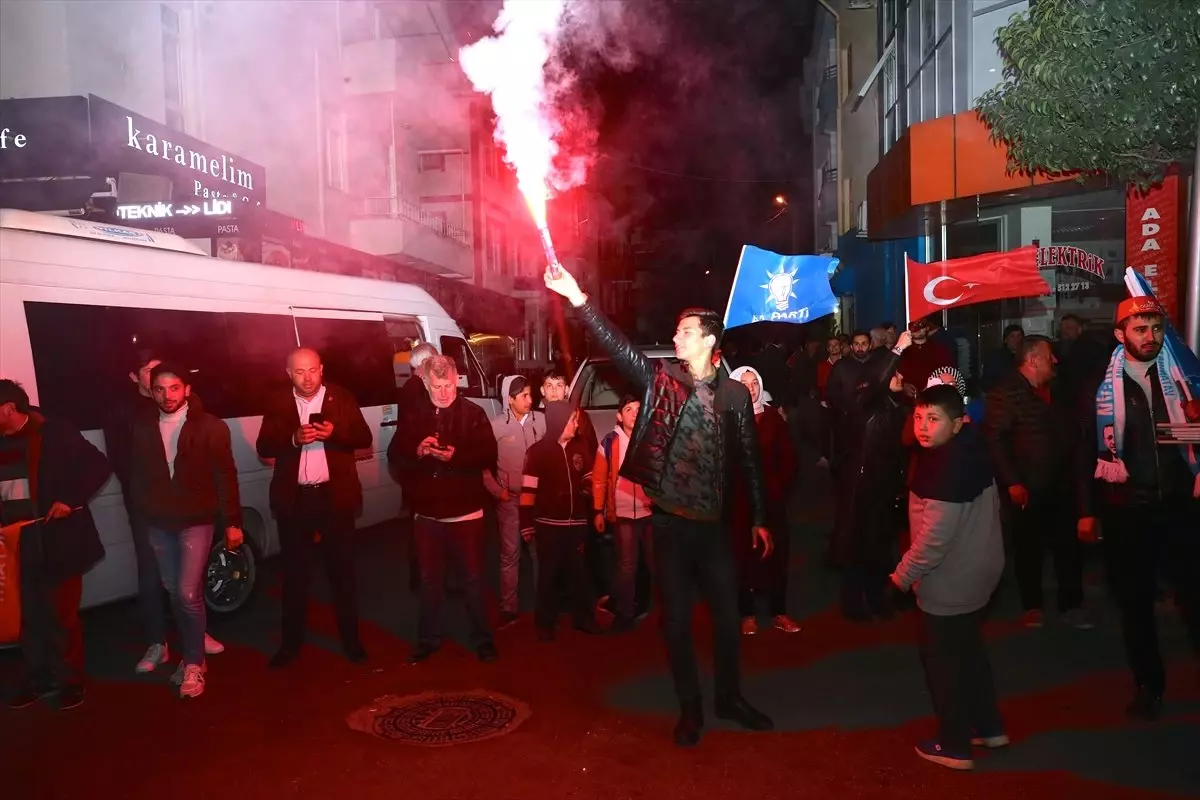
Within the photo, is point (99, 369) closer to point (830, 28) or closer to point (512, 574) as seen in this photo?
point (512, 574)

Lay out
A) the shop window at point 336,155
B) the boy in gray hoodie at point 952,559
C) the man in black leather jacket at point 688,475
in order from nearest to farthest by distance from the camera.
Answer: the boy in gray hoodie at point 952,559 → the man in black leather jacket at point 688,475 → the shop window at point 336,155

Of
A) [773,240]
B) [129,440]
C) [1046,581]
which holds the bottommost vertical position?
[1046,581]

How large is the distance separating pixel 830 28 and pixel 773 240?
20.2m

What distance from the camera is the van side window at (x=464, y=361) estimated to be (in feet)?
39.1

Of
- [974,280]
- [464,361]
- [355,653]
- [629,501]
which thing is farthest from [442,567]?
[464,361]

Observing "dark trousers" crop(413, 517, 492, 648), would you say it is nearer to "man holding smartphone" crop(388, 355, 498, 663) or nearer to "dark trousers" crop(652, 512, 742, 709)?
"man holding smartphone" crop(388, 355, 498, 663)

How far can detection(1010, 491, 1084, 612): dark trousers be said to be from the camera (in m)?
6.73

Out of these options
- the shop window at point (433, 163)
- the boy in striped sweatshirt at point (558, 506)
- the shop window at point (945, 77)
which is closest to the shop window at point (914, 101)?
the shop window at point (945, 77)

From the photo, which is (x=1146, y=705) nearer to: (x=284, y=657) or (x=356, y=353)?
(x=284, y=657)

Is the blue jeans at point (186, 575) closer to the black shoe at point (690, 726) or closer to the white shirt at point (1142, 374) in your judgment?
the black shoe at point (690, 726)

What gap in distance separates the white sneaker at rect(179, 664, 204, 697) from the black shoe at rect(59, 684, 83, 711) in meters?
0.52

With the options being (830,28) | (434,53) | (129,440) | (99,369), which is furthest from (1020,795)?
(830,28)

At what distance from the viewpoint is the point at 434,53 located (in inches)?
838

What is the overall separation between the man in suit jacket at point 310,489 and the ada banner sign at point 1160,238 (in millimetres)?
7835
